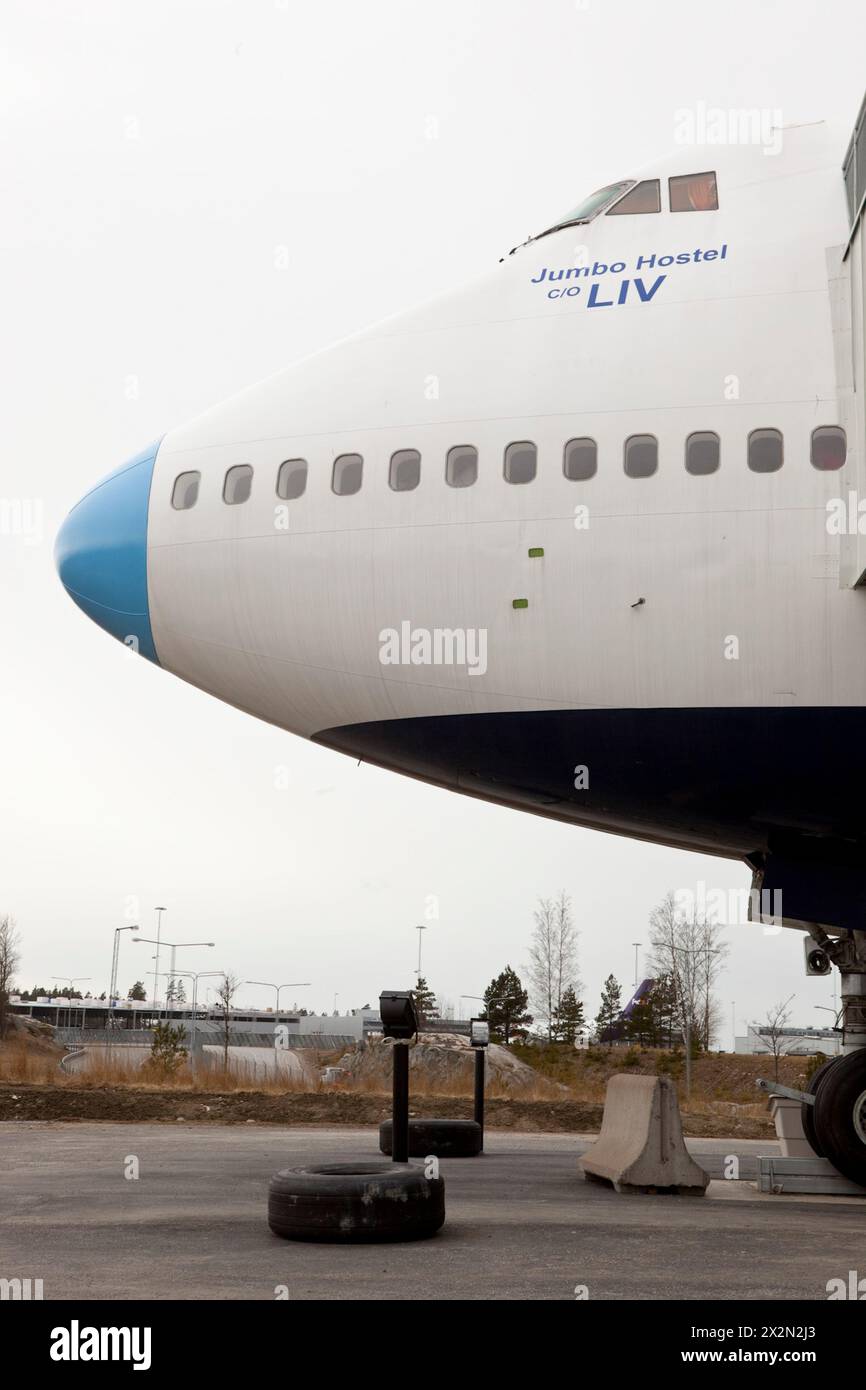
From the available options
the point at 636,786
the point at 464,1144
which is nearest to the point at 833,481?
the point at 636,786

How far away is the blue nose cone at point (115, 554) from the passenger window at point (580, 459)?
3762 mm

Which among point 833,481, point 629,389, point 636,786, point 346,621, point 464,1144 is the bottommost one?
point 464,1144

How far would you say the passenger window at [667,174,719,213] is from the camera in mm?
11211

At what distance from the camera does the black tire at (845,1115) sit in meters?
11.5

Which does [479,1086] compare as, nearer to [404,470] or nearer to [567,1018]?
[404,470]

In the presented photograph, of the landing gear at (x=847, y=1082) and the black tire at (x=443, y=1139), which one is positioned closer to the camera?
the landing gear at (x=847, y=1082)

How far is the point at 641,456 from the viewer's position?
1017 centimetres

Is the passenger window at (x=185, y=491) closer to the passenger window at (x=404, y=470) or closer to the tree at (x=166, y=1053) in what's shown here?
the passenger window at (x=404, y=470)

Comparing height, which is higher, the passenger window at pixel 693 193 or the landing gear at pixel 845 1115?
the passenger window at pixel 693 193
